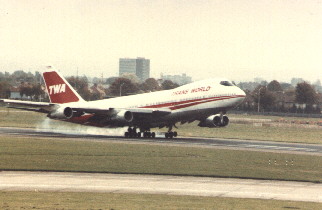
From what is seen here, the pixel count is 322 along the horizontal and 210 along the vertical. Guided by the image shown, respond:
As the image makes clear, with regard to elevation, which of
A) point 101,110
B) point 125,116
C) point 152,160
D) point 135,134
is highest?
point 101,110

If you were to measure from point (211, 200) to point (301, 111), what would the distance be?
15469 cm

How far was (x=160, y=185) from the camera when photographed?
29.8 m

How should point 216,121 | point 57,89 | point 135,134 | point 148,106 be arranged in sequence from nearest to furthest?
point 135,134 < point 148,106 < point 216,121 < point 57,89

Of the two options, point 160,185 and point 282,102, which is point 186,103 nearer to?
point 160,185

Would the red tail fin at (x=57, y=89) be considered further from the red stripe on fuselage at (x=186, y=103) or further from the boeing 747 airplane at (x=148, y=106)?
the red stripe on fuselage at (x=186, y=103)

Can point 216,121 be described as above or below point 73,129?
above

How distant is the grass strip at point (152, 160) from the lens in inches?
1410

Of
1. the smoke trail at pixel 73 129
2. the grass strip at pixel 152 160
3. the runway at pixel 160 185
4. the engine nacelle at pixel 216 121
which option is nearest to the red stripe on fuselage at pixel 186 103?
the engine nacelle at pixel 216 121

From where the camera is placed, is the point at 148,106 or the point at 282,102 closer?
the point at 148,106

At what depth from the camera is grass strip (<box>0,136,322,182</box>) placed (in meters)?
35.8

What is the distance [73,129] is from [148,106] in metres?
15.1

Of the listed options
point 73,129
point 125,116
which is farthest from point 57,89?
point 73,129

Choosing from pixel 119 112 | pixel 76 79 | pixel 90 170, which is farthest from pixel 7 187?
pixel 76 79

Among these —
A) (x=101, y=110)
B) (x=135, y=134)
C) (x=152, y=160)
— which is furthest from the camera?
(x=135, y=134)
